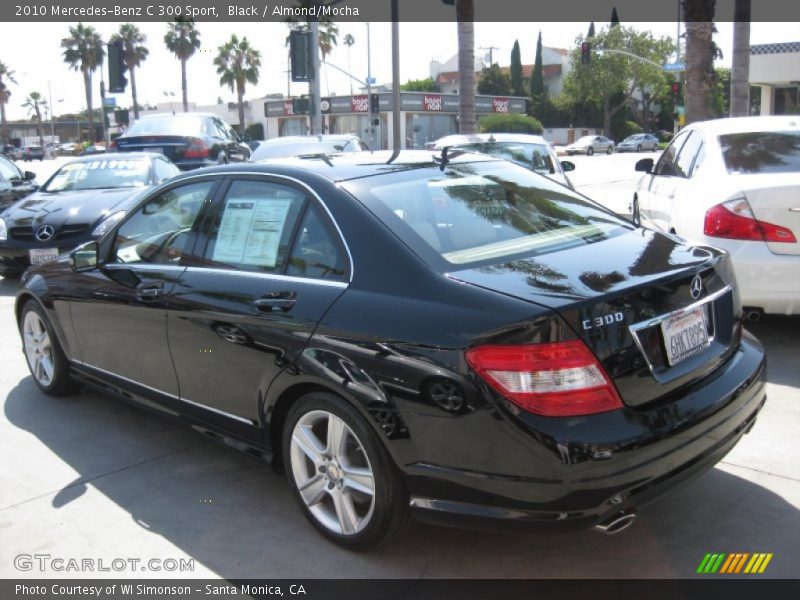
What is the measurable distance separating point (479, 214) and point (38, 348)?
3.53 metres

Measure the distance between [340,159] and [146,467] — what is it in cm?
198

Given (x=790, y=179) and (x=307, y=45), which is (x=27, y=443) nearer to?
(x=790, y=179)

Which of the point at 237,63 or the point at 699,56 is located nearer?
the point at 699,56

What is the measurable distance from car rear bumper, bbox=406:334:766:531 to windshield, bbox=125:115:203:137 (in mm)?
Answer: 13124

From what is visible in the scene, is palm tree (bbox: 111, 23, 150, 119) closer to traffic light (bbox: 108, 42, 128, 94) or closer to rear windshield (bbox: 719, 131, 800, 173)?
traffic light (bbox: 108, 42, 128, 94)

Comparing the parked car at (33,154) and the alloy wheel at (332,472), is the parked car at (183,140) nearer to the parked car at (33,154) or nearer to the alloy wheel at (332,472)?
the alloy wheel at (332,472)

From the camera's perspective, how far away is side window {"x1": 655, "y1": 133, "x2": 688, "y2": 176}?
7.41 metres

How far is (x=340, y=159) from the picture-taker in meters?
4.13

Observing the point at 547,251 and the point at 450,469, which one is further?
the point at 547,251

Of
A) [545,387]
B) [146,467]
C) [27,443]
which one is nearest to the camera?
[545,387]

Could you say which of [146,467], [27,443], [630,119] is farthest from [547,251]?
[630,119]

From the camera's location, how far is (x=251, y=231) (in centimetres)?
389
